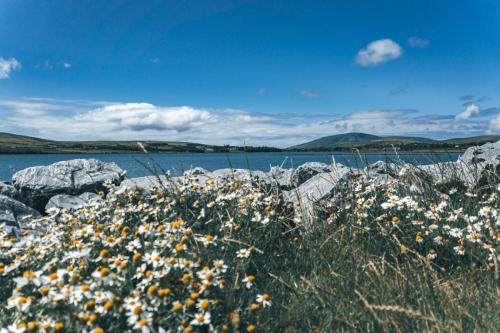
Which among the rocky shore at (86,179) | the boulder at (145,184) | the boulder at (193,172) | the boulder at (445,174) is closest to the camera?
the boulder at (145,184)

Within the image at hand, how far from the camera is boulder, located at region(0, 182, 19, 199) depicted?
35.2 feet

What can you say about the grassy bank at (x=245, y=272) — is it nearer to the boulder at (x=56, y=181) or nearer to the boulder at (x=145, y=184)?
the boulder at (x=145, y=184)

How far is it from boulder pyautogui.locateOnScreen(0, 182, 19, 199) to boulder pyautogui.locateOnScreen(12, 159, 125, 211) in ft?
0.61

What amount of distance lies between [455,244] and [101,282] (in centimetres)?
438

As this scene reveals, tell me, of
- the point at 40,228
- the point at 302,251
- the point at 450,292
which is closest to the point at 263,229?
the point at 302,251

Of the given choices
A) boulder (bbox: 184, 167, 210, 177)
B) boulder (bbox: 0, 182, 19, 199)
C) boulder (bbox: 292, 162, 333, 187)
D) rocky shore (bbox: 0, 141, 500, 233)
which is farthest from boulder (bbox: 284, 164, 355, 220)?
boulder (bbox: 0, 182, 19, 199)

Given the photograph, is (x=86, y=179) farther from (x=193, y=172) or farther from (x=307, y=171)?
(x=307, y=171)

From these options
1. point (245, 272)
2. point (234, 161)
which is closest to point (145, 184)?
point (245, 272)

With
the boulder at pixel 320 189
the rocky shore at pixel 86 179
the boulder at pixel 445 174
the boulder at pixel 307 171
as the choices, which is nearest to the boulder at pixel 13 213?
the rocky shore at pixel 86 179

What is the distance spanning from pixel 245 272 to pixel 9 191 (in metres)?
9.31

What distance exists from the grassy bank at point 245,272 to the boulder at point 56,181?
5526mm

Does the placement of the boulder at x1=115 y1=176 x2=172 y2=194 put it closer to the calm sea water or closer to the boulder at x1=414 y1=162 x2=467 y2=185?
the calm sea water

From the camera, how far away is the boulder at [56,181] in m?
11.0

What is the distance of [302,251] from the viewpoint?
518 centimetres
